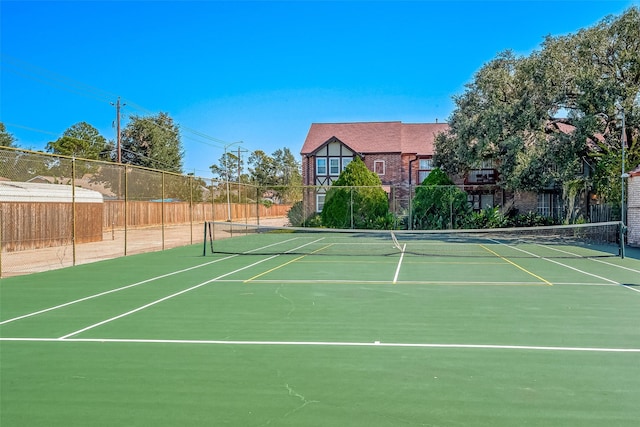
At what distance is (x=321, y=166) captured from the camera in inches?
1720

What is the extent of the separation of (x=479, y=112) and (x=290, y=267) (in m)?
18.9

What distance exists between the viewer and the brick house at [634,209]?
2145cm

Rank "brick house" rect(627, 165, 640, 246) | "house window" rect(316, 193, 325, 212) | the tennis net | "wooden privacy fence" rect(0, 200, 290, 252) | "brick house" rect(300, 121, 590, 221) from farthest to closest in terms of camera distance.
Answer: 1. "house window" rect(316, 193, 325, 212)
2. "brick house" rect(300, 121, 590, 221)
3. "brick house" rect(627, 165, 640, 246)
4. the tennis net
5. "wooden privacy fence" rect(0, 200, 290, 252)

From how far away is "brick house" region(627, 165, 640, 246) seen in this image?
21.5 metres

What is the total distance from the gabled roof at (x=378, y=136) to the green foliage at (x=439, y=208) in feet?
36.9

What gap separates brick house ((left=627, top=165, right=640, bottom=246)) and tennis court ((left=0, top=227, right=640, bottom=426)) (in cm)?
974

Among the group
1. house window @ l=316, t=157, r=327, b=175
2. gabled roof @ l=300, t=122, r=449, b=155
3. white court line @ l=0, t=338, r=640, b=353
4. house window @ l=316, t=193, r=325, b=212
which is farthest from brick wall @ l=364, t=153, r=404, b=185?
white court line @ l=0, t=338, r=640, b=353

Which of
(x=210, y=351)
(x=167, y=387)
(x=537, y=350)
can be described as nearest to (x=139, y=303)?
(x=210, y=351)

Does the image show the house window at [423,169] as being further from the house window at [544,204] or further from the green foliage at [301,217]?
the green foliage at [301,217]

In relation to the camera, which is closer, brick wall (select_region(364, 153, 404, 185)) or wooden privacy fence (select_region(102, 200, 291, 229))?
wooden privacy fence (select_region(102, 200, 291, 229))

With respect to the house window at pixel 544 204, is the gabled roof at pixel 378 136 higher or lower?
higher

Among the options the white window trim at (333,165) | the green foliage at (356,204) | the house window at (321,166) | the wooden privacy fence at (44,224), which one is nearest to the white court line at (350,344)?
the wooden privacy fence at (44,224)

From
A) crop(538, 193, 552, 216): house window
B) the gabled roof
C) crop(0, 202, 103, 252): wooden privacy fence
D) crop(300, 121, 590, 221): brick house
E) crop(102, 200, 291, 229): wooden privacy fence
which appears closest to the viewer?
crop(0, 202, 103, 252): wooden privacy fence

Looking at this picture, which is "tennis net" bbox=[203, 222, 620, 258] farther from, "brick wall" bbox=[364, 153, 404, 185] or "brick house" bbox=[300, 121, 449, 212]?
"brick house" bbox=[300, 121, 449, 212]
